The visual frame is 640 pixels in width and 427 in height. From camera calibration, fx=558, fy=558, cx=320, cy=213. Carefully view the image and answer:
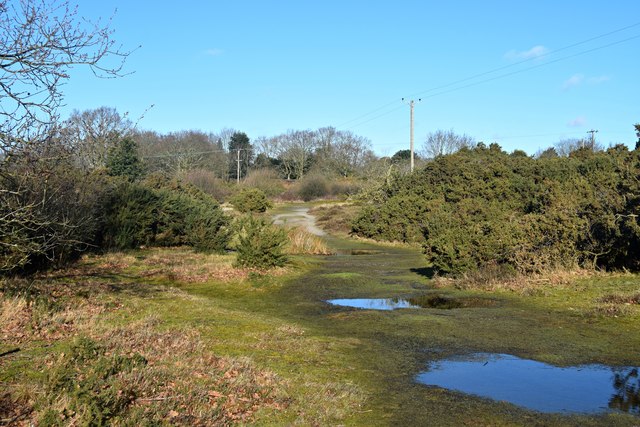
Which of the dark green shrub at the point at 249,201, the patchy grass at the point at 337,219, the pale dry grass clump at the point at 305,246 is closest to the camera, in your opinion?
the pale dry grass clump at the point at 305,246

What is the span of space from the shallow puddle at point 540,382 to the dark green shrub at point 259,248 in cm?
1017

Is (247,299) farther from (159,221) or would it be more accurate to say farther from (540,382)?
(159,221)

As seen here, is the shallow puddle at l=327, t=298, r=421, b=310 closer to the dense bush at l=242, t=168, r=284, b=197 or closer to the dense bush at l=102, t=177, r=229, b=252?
the dense bush at l=102, t=177, r=229, b=252

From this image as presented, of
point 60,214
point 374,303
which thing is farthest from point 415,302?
point 60,214

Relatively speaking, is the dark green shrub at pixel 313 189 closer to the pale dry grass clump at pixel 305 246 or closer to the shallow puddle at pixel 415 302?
the pale dry grass clump at pixel 305 246

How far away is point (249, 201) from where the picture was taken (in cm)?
5397

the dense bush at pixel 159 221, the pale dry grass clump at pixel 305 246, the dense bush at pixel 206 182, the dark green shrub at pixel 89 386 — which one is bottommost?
the dark green shrub at pixel 89 386

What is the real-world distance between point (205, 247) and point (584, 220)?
13.3 metres

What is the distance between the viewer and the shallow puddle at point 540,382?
591 cm

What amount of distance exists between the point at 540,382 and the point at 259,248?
11551 mm

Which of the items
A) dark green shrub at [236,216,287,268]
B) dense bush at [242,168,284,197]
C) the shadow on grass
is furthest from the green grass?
dense bush at [242,168,284,197]

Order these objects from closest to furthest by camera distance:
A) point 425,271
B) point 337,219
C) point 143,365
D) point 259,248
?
point 143,365 < point 259,248 < point 425,271 < point 337,219

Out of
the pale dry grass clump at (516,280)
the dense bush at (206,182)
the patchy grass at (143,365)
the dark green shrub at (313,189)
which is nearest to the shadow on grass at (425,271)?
the pale dry grass clump at (516,280)

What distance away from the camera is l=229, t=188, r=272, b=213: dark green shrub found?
176 feet
